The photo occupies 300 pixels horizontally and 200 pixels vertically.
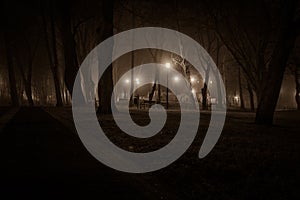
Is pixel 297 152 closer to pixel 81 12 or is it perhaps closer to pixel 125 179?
pixel 125 179

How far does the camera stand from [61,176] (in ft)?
21.2

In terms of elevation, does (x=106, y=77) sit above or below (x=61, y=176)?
above

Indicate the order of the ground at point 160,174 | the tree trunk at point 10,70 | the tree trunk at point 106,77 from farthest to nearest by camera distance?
the tree trunk at point 10,70 < the tree trunk at point 106,77 < the ground at point 160,174

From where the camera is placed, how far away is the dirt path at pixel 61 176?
5477mm

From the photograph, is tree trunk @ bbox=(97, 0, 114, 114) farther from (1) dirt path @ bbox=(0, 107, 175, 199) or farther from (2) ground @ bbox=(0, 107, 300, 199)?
(1) dirt path @ bbox=(0, 107, 175, 199)

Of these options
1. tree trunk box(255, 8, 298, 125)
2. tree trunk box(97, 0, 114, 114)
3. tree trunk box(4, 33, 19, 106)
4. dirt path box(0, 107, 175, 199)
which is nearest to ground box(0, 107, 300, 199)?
dirt path box(0, 107, 175, 199)

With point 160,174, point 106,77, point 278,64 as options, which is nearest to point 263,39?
point 106,77

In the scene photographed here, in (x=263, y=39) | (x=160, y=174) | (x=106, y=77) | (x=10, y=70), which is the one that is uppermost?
(x=263, y=39)

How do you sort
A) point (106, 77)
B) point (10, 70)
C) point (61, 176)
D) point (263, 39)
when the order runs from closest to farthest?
point (61, 176) → point (106, 77) → point (263, 39) → point (10, 70)

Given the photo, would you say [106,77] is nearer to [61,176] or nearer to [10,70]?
[61,176]

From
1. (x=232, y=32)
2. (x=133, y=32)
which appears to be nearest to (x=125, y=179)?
(x=232, y=32)

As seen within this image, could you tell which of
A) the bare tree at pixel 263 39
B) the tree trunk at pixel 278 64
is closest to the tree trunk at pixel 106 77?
the bare tree at pixel 263 39

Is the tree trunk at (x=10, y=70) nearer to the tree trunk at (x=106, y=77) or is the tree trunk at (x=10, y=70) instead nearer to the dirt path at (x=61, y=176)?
the tree trunk at (x=106, y=77)

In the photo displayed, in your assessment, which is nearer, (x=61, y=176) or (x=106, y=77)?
(x=61, y=176)
